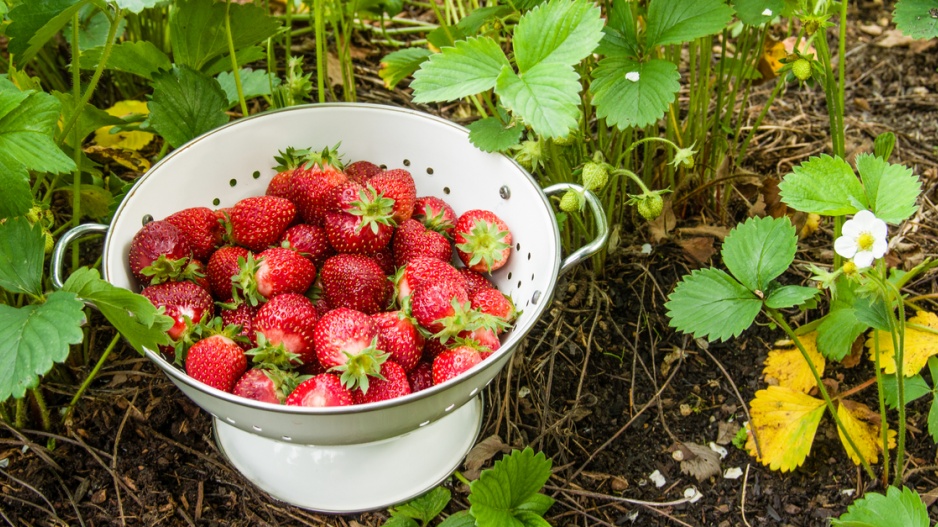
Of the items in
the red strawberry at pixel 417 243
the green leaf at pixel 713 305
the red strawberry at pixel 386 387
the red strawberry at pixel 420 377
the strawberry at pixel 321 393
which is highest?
the red strawberry at pixel 417 243

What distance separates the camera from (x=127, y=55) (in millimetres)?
1230

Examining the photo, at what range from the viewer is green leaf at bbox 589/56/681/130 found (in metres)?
1.04

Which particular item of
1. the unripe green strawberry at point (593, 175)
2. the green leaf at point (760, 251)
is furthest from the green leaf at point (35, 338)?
the green leaf at point (760, 251)

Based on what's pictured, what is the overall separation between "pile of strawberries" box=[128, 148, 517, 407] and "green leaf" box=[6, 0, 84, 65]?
0.84ft

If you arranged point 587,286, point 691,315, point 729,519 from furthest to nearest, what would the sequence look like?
point 587,286
point 729,519
point 691,315

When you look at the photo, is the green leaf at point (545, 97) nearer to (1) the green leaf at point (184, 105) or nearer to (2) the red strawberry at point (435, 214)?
(2) the red strawberry at point (435, 214)

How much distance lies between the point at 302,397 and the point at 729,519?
0.63m

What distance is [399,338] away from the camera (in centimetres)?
107

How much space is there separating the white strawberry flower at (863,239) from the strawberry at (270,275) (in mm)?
675

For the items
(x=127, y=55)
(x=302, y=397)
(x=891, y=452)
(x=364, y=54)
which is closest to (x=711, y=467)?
(x=891, y=452)

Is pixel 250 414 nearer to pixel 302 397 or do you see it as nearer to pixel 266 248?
pixel 302 397

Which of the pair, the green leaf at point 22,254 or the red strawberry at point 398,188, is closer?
the green leaf at point 22,254

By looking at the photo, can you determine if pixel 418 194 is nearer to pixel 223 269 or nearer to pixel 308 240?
pixel 308 240

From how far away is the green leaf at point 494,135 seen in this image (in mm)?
1127
